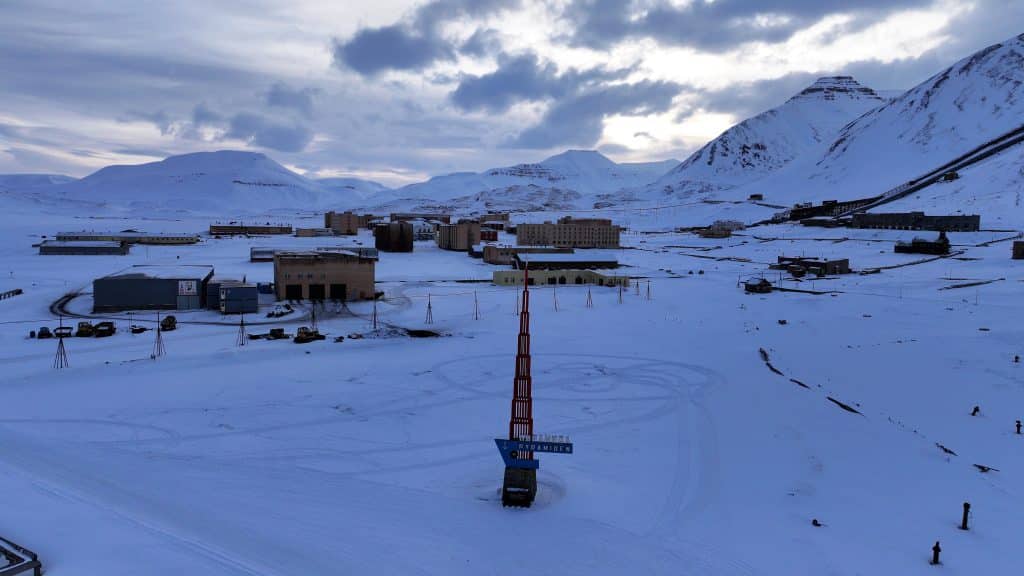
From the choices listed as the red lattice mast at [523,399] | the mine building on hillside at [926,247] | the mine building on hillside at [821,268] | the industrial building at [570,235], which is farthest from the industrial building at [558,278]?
the industrial building at [570,235]

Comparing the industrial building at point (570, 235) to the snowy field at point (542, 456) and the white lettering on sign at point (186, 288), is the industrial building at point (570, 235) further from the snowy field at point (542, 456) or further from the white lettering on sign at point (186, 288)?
the snowy field at point (542, 456)

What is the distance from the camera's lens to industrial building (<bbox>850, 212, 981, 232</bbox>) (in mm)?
61188

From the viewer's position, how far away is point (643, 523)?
35.4ft

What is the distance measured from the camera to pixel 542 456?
13.8 meters

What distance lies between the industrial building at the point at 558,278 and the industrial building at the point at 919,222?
1466 inches

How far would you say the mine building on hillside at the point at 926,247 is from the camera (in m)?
50.4

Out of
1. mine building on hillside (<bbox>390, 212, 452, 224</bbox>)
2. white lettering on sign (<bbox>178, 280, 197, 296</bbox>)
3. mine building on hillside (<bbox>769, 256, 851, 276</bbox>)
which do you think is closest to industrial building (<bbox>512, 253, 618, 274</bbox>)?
mine building on hillside (<bbox>769, 256, 851, 276</bbox>)

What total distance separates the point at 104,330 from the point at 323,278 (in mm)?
10871

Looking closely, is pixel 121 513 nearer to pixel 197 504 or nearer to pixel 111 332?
pixel 197 504

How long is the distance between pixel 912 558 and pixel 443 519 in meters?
7.01

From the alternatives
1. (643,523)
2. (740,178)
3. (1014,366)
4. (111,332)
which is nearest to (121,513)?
(643,523)

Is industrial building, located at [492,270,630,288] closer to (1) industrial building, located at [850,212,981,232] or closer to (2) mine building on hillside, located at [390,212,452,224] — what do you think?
(1) industrial building, located at [850,212,981,232]

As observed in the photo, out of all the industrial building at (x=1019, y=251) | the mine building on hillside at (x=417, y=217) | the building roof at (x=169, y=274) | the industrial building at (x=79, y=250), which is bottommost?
the building roof at (x=169, y=274)

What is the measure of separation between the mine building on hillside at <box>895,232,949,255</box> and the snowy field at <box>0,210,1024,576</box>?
1014 inches
